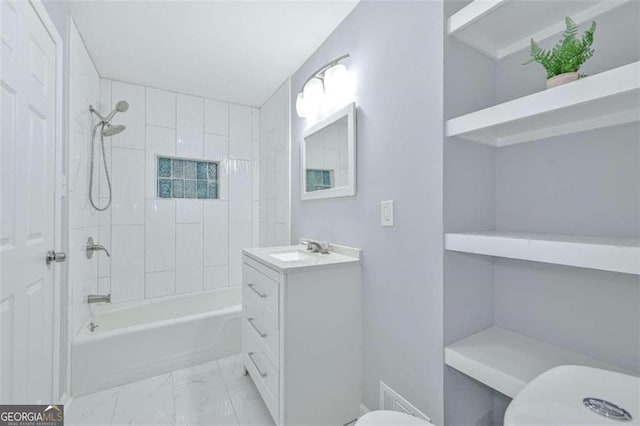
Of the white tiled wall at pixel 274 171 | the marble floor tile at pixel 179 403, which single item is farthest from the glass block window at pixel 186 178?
the marble floor tile at pixel 179 403

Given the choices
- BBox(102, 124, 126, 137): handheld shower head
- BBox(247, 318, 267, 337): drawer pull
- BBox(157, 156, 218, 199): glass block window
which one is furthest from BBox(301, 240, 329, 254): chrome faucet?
BBox(102, 124, 126, 137): handheld shower head

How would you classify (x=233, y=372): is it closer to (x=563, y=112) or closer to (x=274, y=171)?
(x=274, y=171)

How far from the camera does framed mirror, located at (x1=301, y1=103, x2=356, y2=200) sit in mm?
1612

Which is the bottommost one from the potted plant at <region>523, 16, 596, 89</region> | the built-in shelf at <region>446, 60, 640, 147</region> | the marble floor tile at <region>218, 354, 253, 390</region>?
the marble floor tile at <region>218, 354, 253, 390</region>

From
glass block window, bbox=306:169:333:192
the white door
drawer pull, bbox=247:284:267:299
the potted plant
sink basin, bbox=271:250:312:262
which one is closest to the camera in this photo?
the potted plant

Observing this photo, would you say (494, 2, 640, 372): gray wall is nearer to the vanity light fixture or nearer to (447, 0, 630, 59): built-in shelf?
(447, 0, 630, 59): built-in shelf

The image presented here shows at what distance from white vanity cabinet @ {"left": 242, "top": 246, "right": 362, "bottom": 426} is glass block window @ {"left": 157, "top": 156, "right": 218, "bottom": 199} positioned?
5.36 ft

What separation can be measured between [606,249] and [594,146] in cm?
44

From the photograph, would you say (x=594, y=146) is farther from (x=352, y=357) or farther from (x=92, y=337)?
(x=92, y=337)

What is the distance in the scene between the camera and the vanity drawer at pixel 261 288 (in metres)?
1.41

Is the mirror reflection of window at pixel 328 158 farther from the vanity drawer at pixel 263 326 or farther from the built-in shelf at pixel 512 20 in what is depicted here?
the vanity drawer at pixel 263 326

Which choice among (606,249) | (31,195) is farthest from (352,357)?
(31,195)

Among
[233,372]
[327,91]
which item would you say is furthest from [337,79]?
[233,372]

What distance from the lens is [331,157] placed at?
1842 mm
